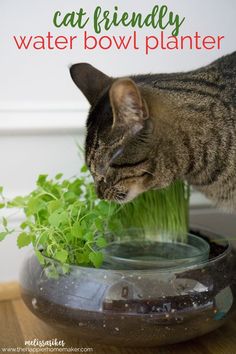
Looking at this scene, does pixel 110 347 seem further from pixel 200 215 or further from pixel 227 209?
pixel 200 215

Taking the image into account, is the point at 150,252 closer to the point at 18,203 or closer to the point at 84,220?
the point at 84,220

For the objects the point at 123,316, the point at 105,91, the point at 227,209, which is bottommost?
the point at 123,316

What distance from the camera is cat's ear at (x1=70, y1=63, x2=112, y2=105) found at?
0.87 metres

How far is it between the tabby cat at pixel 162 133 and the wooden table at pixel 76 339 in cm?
29

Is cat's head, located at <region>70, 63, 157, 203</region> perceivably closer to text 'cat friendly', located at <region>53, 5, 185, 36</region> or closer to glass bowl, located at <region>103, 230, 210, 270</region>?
glass bowl, located at <region>103, 230, 210, 270</region>

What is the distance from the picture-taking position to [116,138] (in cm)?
79

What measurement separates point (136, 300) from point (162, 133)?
0.31m

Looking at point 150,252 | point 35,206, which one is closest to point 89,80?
point 35,206

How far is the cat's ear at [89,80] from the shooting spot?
87cm

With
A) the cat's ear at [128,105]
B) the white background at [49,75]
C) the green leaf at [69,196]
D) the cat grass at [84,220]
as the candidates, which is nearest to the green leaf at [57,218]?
the cat grass at [84,220]

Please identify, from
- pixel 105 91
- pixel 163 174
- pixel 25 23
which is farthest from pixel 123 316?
pixel 25 23

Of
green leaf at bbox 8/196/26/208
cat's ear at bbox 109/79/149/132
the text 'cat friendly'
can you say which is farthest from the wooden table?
the text 'cat friendly'

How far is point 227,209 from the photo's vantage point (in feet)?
3.27

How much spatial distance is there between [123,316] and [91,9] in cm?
74
